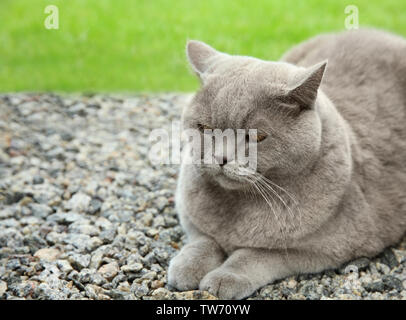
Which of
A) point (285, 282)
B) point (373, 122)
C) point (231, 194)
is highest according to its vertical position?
point (373, 122)

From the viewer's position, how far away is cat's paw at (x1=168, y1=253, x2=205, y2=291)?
6.93 ft

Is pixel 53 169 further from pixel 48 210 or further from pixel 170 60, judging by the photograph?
pixel 170 60

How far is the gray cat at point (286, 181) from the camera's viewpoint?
1989 mm

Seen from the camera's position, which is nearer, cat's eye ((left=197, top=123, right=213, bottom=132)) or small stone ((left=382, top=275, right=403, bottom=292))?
cat's eye ((left=197, top=123, right=213, bottom=132))

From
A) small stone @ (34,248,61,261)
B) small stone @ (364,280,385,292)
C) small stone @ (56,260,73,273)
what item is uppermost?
small stone @ (56,260,73,273)

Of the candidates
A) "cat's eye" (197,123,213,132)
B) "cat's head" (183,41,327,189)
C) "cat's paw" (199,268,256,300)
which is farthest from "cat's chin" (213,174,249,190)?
"cat's paw" (199,268,256,300)

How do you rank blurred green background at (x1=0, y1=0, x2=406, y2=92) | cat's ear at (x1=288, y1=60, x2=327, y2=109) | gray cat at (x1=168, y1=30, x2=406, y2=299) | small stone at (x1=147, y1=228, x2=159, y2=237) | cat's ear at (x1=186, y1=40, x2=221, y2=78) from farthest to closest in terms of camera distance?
blurred green background at (x1=0, y1=0, x2=406, y2=92) < small stone at (x1=147, y1=228, x2=159, y2=237) < cat's ear at (x1=186, y1=40, x2=221, y2=78) < gray cat at (x1=168, y1=30, x2=406, y2=299) < cat's ear at (x1=288, y1=60, x2=327, y2=109)

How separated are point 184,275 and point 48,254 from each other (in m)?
0.66

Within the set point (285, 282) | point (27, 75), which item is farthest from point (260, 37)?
point (285, 282)

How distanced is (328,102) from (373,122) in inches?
13.0

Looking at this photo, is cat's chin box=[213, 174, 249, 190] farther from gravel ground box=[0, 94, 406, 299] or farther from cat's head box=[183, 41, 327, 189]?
gravel ground box=[0, 94, 406, 299]

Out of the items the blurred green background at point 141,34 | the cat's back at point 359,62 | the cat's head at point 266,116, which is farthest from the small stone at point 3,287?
the blurred green background at point 141,34

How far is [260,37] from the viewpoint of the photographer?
15.6ft

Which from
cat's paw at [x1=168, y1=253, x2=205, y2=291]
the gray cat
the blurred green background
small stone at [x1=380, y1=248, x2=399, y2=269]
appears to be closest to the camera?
the gray cat
